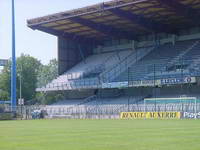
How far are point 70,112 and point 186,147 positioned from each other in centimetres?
4390

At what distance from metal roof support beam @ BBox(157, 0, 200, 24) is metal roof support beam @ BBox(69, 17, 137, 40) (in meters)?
11.7

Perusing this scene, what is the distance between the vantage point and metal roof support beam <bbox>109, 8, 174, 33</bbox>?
50.9 m

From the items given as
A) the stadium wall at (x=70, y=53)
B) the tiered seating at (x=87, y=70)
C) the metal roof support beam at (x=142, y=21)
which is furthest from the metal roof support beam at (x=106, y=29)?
the stadium wall at (x=70, y=53)

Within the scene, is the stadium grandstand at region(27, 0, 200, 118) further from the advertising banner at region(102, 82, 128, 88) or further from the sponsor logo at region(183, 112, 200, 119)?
the sponsor logo at region(183, 112, 200, 119)

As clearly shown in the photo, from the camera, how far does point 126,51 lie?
6488cm

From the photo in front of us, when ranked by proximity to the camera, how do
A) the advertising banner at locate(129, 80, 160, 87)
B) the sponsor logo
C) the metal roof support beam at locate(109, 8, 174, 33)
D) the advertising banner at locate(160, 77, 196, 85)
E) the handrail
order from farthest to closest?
the handrail < the metal roof support beam at locate(109, 8, 174, 33) < the advertising banner at locate(129, 80, 160, 87) < the advertising banner at locate(160, 77, 196, 85) < the sponsor logo

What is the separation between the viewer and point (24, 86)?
94.1 meters

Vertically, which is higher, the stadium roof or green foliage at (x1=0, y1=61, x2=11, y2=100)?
the stadium roof

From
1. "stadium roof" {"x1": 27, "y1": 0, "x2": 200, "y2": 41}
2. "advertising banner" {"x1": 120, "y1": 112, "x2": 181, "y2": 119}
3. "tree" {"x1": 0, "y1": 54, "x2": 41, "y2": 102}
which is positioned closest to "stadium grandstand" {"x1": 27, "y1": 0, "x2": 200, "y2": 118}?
"stadium roof" {"x1": 27, "y1": 0, "x2": 200, "y2": 41}

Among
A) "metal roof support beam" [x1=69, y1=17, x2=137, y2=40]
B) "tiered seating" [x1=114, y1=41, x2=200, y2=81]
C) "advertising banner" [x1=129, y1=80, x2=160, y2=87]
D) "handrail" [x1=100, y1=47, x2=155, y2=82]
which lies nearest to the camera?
"advertising banner" [x1=129, y1=80, x2=160, y2=87]

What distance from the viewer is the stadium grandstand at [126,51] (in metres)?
49.6

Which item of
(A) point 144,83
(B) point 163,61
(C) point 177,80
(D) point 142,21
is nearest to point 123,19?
(D) point 142,21

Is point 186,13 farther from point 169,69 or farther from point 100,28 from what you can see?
point 100,28

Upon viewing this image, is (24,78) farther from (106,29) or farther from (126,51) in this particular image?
(106,29)
